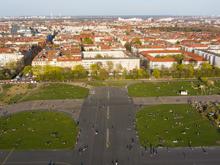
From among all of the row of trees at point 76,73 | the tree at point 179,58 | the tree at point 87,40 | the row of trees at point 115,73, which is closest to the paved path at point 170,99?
the row of trees at point 115,73

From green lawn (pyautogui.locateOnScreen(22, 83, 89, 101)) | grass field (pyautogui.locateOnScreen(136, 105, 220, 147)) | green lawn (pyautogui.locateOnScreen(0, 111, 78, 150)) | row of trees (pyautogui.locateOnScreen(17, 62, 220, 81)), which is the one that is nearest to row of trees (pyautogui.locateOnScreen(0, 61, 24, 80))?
row of trees (pyautogui.locateOnScreen(17, 62, 220, 81))

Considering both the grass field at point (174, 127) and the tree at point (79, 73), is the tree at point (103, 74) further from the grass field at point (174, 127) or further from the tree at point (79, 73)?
the grass field at point (174, 127)

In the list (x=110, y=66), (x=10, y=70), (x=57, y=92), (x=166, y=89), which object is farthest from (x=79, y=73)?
(x=166, y=89)

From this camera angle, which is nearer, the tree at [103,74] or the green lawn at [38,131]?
the green lawn at [38,131]

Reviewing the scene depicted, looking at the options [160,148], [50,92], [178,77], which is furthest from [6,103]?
[178,77]

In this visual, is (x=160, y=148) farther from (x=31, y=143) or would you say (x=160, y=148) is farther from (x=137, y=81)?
(x=137, y=81)

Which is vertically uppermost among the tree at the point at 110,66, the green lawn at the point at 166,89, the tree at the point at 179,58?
the tree at the point at 179,58

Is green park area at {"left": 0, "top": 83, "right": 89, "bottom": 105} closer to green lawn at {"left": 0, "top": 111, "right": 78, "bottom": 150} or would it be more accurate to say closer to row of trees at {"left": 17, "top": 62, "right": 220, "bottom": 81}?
row of trees at {"left": 17, "top": 62, "right": 220, "bottom": 81}
